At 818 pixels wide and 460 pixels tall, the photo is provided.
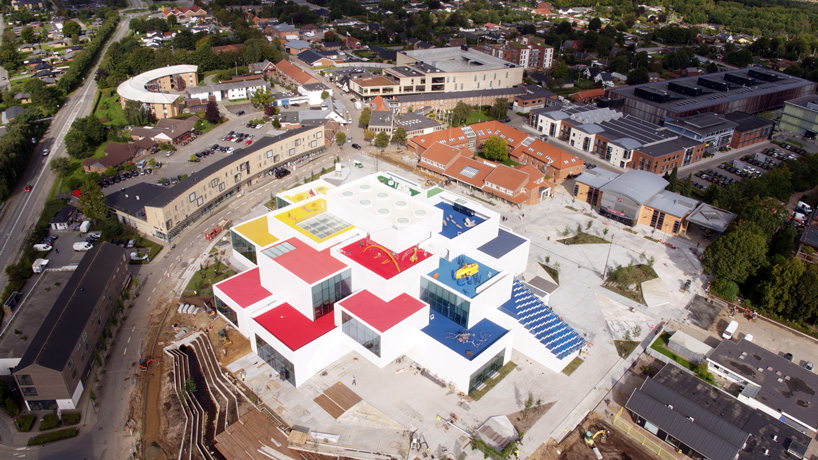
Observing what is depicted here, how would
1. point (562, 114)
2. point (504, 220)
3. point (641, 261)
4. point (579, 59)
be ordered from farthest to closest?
point (579, 59), point (562, 114), point (504, 220), point (641, 261)

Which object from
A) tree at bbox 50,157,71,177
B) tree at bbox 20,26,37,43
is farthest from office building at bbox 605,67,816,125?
tree at bbox 20,26,37,43

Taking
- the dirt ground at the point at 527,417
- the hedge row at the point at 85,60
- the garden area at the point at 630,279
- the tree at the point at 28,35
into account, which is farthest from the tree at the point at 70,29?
the dirt ground at the point at 527,417

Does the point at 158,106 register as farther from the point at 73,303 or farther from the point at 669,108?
the point at 669,108

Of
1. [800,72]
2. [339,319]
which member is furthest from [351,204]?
[800,72]

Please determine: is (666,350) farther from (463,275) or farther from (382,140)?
(382,140)

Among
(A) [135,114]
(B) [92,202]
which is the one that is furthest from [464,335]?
(A) [135,114]

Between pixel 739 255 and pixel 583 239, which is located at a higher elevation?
pixel 739 255
